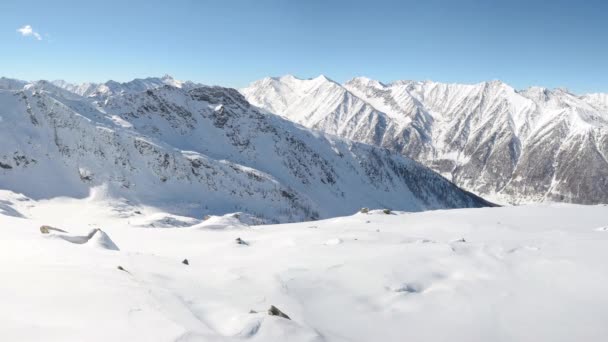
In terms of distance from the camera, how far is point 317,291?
10695 mm

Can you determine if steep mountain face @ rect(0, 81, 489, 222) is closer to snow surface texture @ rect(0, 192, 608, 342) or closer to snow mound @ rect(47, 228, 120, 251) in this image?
snow mound @ rect(47, 228, 120, 251)

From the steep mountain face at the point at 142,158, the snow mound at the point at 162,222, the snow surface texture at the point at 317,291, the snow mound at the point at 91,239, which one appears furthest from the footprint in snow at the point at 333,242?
the steep mountain face at the point at 142,158

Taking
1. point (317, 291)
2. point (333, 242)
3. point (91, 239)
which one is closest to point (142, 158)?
point (91, 239)

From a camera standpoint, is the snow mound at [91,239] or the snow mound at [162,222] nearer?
the snow mound at [91,239]

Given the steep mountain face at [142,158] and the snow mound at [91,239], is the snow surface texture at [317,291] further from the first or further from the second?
the steep mountain face at [142,158]

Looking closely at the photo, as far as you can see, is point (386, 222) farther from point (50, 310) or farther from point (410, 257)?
point (50, 310)

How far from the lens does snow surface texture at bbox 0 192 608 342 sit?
7.21 meters

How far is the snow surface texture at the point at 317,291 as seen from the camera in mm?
7207

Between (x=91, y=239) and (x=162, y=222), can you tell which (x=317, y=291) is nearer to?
(x=91, y=239)

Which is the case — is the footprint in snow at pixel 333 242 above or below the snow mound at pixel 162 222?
above

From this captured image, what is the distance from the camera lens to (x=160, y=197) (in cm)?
10594

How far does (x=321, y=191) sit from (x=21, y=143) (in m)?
113

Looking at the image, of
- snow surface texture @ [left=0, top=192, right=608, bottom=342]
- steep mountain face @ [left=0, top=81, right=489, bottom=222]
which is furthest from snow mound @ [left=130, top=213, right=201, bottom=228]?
steep mountain face @ [left=0, top=81, right=489, bottom=222]

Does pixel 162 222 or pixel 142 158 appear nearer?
pixel 162 222
